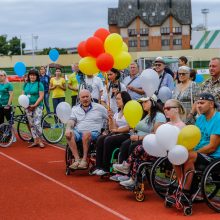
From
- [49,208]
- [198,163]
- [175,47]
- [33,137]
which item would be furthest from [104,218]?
[175,47]

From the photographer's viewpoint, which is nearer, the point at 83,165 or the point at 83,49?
the point at 83,165

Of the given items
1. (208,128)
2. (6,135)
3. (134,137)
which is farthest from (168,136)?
(6,135)

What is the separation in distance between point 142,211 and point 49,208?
114cm

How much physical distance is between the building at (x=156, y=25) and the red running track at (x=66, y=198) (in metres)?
74.5

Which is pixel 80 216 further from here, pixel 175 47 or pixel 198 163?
pixel 175 47

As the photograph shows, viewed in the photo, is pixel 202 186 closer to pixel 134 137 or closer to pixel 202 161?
pixel 202 161

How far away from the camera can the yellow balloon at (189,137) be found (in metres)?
5.72

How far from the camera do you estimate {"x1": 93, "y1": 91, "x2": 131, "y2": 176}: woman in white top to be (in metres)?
7.60

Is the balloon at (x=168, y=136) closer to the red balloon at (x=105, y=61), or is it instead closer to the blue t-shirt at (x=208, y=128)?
the blue t-shirt at (x=208, y=128)

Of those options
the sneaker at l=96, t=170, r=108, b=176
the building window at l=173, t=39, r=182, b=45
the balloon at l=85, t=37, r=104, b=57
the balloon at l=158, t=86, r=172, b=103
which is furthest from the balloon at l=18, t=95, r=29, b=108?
the building window at l=173, t=39, r=182, b=45

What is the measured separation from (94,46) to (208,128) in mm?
2750

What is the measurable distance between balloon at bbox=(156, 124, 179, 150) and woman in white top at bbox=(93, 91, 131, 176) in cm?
184

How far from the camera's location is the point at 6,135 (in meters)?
11.6

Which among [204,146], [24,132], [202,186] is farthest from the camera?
[24,132]
